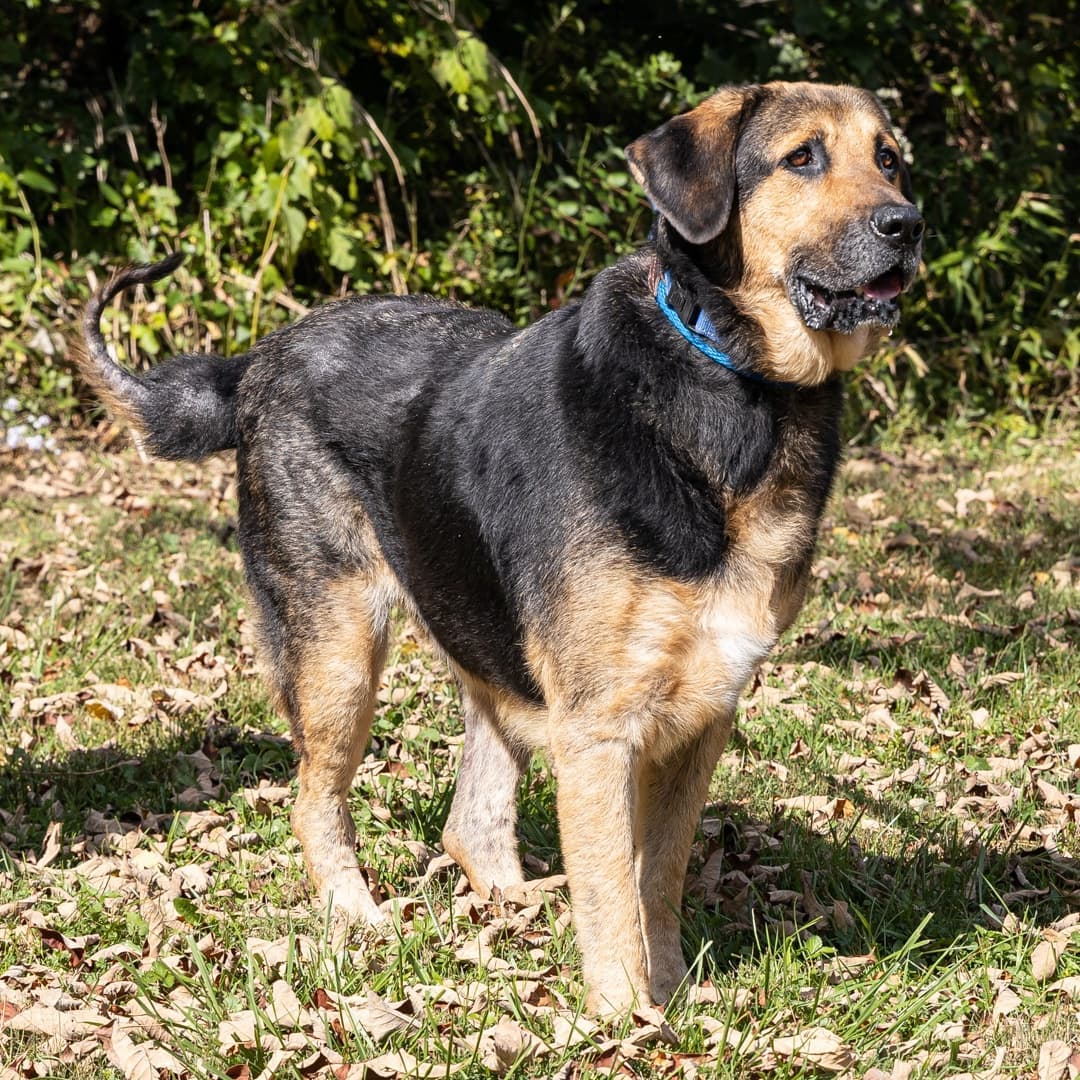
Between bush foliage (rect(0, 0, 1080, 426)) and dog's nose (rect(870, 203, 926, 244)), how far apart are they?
20.1 feet

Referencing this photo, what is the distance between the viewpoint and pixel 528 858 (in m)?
4.65

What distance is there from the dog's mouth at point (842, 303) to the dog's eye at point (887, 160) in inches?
16.2

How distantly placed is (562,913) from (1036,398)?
7777 millimetres

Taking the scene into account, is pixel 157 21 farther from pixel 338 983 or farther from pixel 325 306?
pixel 338 983

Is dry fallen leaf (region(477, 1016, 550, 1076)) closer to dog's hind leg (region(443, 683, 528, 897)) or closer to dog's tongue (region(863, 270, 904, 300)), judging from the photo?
dog's hind leg (region(443, 683, 528, 897))

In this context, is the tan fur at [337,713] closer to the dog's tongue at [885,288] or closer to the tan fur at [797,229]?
the tan fur at [797,229]

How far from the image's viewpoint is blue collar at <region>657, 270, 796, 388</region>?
354cm

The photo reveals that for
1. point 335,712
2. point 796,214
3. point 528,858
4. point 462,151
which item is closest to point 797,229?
point 796,214

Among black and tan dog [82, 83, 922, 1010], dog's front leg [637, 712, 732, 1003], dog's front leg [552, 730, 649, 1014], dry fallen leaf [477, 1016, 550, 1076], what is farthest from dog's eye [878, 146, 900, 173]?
dry fallen leaf [477, 1016, 550, 1076]

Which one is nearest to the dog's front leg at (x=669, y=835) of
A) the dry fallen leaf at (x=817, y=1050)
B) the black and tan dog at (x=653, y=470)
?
the black and tan dog at (x=653, y=470)

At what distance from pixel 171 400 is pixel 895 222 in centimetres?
245

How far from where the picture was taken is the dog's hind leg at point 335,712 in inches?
168

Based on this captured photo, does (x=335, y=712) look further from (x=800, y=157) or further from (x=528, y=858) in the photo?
(x=800, y=157)

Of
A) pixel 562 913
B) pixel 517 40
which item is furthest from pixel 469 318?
pixel 517 40
